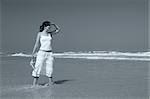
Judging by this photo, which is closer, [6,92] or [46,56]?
[6,92]

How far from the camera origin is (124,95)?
526 cm

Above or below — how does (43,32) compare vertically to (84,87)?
above

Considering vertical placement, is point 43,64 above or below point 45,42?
below

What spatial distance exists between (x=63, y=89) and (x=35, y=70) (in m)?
0.81

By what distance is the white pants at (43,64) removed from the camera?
6.27m

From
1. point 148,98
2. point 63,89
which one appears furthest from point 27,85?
point 148,98

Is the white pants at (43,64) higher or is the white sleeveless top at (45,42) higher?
the white sleeveless top at (45,42)

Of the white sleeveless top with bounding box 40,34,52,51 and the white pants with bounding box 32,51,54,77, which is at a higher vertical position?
the white sleeveless top with bounding box 40,34,52,51

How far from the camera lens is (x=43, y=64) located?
21.0 feet

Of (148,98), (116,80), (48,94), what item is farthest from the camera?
(116,80)

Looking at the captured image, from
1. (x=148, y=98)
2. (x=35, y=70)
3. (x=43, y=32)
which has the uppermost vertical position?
(x=43, y=32)

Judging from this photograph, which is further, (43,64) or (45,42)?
(43,64)

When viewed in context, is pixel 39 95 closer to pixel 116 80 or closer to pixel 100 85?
pixel 100 85

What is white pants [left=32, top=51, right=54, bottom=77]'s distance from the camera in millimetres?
6270
